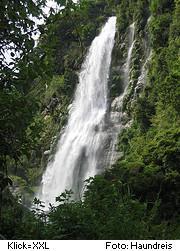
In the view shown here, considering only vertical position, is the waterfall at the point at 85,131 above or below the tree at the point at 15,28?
above

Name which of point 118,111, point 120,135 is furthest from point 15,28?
point 118,111

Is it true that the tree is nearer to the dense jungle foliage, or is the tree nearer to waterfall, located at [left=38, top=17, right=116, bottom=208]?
the dense jungle foliage

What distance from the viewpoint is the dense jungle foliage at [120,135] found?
15.6ft

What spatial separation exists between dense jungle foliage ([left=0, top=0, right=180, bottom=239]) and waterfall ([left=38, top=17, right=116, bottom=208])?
127 cm

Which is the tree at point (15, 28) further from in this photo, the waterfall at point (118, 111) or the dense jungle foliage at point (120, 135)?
the waterfall at point (118, 111)

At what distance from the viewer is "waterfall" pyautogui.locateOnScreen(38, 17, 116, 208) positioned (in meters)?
26.4

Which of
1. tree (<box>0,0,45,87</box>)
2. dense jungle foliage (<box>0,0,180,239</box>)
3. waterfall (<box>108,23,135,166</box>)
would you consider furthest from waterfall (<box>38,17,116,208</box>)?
tree (<box>0,0,45,87</box>)

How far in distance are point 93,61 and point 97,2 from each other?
12.2m

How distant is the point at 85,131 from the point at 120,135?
10.7 ft

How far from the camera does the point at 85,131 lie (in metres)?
28.5

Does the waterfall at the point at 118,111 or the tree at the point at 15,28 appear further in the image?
the waterfall at the point at 118,111

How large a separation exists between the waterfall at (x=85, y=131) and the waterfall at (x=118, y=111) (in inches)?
25.0

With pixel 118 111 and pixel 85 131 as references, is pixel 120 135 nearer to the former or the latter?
pixel 118 111

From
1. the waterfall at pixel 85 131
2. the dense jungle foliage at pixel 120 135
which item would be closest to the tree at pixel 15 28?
the dense jungle foliage at pixel 120 135
